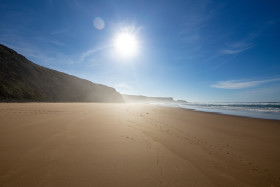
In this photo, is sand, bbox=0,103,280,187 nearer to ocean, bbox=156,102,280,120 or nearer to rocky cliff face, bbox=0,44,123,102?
ocean, bbox=156,102,280,120

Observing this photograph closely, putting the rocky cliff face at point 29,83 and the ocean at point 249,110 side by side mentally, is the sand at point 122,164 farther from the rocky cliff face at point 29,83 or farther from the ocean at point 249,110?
the rocky cliff face at point 29,83

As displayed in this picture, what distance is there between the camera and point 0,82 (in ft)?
81.6

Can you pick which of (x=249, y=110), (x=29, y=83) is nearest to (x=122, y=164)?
(x=249, y=110)

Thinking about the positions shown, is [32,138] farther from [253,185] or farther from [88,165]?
[253,185]

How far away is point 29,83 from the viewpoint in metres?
32.6

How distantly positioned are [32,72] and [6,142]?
157 ft

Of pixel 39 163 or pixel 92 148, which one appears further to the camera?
pixel 92 148

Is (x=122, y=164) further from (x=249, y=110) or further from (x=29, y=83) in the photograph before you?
(x=29, y=83)

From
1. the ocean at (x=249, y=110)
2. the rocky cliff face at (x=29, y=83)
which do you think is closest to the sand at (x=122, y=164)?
the ocean at (x=249, y=110)

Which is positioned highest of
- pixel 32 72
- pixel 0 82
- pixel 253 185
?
pixel 32 72

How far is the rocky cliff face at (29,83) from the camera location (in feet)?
86.1

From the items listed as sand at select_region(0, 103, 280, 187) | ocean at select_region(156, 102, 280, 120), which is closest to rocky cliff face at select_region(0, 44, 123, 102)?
sand at select_region(0, 103, 280, 187)

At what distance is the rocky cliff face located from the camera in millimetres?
26250

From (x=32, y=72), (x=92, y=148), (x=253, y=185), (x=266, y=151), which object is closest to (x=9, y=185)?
(x=92, y=148)
